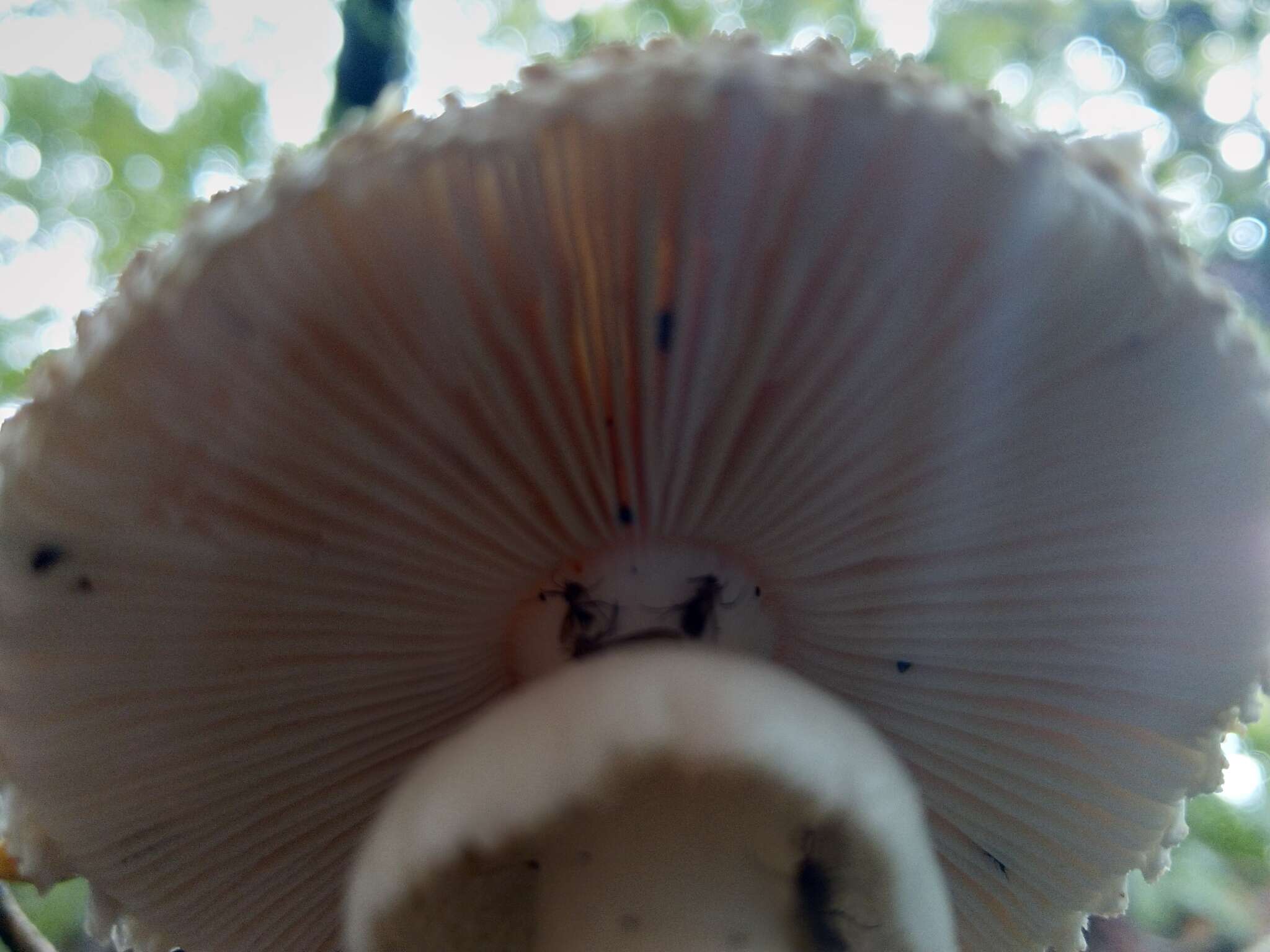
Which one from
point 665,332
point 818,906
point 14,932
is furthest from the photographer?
point 14,932

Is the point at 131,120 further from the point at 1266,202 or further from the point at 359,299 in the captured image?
the point at 1266,202

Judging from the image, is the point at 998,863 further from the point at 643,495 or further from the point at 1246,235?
→ the point at 1246,235

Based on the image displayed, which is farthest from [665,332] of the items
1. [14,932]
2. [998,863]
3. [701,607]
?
[14,932]

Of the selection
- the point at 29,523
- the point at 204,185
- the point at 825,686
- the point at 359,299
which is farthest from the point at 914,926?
the point at 204,185

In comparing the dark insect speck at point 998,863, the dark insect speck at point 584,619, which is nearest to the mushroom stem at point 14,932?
the dark insect speck at point 584,619

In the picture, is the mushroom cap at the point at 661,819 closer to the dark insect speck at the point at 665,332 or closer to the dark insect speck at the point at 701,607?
the dark insect speck at the point at 701,607

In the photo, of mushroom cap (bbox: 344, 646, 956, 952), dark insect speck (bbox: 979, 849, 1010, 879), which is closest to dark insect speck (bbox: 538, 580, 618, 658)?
mushroom cap (bbox: 344, 646, 956, 952)

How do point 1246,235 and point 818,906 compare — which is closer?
point 818,906
